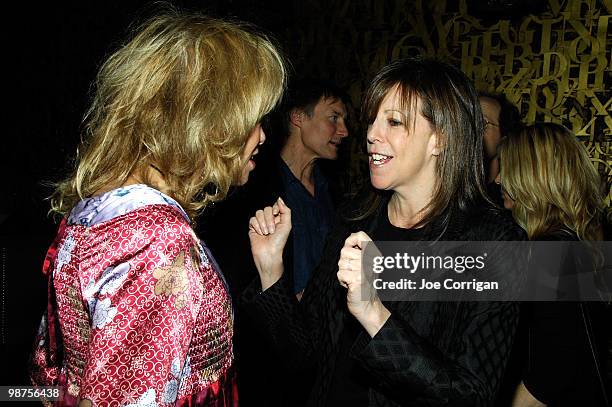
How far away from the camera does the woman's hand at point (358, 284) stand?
4.54 ft

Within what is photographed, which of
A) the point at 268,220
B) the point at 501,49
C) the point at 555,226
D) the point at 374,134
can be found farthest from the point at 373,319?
the point at 501,49

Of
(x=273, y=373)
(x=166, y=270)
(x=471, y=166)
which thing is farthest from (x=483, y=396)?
(x=273, y=373)

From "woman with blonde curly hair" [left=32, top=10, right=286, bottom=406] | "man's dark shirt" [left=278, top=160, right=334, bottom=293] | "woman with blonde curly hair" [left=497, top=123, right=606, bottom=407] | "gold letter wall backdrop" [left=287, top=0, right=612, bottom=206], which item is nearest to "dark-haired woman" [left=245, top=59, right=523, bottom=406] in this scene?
"woman with blonde curly hair" [left=32, top=10, right=286, bottom=406]

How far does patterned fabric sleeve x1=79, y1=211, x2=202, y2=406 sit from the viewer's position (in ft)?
3.21

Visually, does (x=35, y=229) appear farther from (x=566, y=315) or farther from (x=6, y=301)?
(x=566, y=315)

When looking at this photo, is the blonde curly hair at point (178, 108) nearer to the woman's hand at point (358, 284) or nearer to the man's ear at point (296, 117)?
the woman's hand at point (358, 284)

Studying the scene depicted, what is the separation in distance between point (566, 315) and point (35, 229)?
10.2 ft

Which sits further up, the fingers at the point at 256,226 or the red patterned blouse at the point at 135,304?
the red patterned blouse at the point at 135,304

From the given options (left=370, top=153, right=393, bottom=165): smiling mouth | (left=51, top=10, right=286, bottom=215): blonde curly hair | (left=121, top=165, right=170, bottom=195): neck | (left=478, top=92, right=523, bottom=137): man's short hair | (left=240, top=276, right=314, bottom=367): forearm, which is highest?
(left=51, top=10, right=286, bottom=215): blonde curly hair

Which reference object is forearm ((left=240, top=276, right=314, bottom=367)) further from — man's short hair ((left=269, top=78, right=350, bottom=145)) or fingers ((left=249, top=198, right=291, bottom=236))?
man's short hair ((left=269, top=78, right=350, bottom=145))

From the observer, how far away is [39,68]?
4863 mm

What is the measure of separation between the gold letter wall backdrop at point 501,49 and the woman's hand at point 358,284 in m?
2.28

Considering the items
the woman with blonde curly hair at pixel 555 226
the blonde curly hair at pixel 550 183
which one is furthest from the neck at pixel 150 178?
the blonde curly hair at pixel 550 183

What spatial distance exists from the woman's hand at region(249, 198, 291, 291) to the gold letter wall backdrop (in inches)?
73.8
